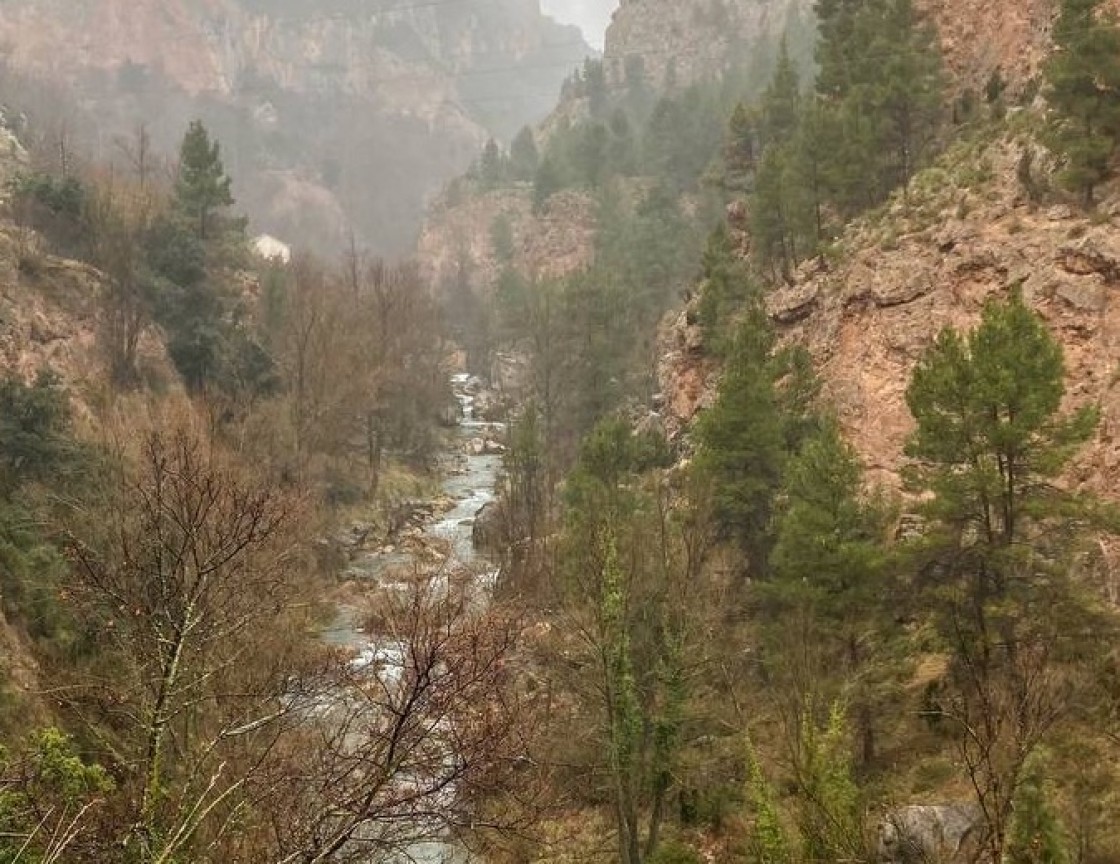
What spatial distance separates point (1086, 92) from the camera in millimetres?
27969

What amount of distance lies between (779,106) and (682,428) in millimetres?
20767

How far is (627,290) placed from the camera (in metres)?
65.4

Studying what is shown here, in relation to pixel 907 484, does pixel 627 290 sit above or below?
above

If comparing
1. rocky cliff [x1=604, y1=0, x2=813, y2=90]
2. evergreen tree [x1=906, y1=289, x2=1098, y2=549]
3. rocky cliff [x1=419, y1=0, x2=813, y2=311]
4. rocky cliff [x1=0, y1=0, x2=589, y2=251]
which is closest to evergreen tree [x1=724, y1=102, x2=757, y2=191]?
evergreen tree [x1=906, y1=289, x2=1098, y2=549]

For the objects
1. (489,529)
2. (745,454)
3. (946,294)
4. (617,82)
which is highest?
(617,82)

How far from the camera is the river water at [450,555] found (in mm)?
22641

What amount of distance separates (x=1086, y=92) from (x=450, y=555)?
2713cm

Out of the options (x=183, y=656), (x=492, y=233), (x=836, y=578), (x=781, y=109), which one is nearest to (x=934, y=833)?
(x=836, y=578)

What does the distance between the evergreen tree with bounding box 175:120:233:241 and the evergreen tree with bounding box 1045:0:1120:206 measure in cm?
3997

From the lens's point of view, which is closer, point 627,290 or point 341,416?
point 341,416

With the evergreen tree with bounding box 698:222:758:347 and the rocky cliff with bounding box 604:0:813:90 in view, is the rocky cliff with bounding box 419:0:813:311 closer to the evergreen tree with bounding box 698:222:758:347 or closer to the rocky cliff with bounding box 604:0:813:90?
the rocky cliff with bounding box 604:0:813:90

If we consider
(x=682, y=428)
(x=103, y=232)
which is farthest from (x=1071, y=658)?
(x=103, y=232)

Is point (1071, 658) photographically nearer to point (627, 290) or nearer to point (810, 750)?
point (810, 750)

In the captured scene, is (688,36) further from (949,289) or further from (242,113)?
(949,289)
